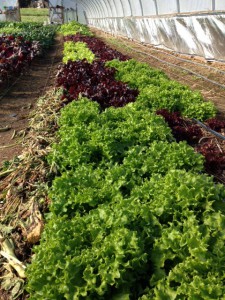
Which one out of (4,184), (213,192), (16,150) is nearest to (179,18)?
(16,150)

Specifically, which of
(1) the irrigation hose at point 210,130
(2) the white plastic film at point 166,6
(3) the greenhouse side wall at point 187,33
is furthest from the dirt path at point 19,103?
(2) the white plastic film at point 166,6

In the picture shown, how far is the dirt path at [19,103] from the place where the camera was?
664cm

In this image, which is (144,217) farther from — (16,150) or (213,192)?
(16,150)

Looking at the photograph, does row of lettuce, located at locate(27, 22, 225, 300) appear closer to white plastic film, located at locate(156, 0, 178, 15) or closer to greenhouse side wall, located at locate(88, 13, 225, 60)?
greenhouse side wall, located at locate(88, 13, 225, 60)

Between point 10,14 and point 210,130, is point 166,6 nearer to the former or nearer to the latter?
point 210,130

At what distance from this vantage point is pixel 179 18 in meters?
14.0

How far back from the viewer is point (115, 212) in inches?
124

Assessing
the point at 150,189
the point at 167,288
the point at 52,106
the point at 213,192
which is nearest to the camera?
the point at 167,288

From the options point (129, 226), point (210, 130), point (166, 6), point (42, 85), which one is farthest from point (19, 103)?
point (166, 6)

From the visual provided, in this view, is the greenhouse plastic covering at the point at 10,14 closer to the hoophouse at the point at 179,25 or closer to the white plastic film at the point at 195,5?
the hoophouse at the point at 179,25

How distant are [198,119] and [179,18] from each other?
8.58m

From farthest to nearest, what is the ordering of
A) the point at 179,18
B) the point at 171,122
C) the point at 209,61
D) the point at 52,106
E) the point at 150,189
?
the point at 179,18
the point at 209,61
the point at 52,106
the point at 171,122
the point at 150,189

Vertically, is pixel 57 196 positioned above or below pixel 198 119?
above

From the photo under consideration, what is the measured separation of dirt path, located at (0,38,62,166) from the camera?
261 inches
